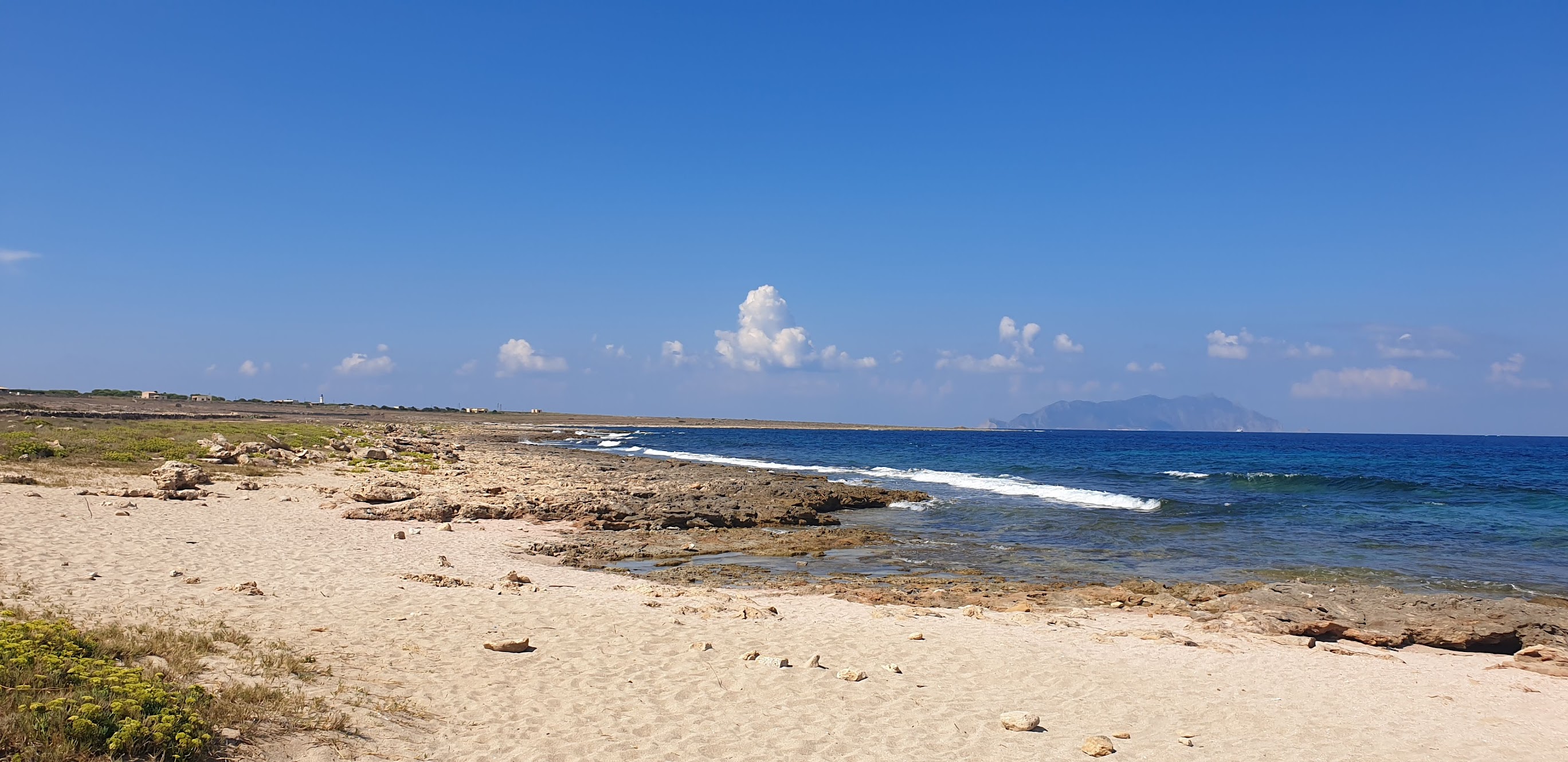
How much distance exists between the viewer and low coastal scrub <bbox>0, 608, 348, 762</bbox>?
17.5ft

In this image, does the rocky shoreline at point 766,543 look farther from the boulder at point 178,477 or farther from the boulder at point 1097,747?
the boulder at point 1097,747

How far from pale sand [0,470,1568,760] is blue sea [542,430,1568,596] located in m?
5.85

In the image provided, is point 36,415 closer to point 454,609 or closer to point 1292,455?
point 454,609

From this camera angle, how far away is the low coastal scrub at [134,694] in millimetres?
5332

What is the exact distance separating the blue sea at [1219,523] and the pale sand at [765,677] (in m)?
5.85

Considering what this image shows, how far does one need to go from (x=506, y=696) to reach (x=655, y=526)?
14.3m

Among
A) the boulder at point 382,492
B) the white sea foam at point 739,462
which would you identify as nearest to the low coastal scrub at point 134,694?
the boulder at point 382,492

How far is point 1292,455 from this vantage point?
77.6 m

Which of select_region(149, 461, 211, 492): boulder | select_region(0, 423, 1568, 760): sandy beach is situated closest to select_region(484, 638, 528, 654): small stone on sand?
→ select_region(0, 423, 1568, 760): sandy beach

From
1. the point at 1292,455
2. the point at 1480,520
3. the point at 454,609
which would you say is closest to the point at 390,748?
the point at 454,609

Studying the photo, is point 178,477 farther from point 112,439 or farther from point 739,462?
point 739,462

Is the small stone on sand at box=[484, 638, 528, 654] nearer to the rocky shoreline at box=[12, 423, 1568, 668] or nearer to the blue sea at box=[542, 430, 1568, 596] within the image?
the rocky shoreline at box=[12, 423, 1568, 668]

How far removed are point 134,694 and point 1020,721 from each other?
7.21 meters

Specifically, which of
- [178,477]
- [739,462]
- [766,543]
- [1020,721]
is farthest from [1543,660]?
[739,462]
